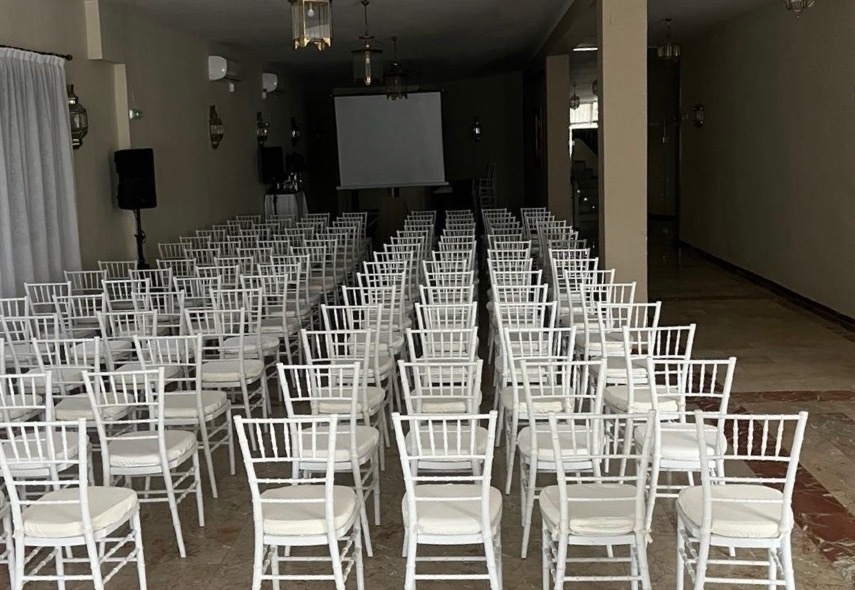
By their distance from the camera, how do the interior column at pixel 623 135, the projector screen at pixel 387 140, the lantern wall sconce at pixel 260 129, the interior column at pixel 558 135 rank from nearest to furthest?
the interior column at pixel 623 135 < the interior column at pixel 558 135 < the lantern wall sconce at pixel 260 129 < the projector screen at pixel 387 140

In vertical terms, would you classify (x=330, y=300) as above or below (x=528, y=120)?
below

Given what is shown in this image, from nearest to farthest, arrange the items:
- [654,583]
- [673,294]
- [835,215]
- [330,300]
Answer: [654,583], [835,215], [330,300], [673,294]

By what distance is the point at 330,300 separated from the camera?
9.98 meters

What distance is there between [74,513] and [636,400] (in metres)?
2.65

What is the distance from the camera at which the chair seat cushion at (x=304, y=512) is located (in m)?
3.31

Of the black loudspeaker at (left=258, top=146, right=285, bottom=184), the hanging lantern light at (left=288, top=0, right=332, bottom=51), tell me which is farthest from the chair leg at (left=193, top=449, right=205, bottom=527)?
the black loudspeaker at (left=258, top=146, right=285, bottom=184)

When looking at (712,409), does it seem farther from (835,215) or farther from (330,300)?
(330,300)

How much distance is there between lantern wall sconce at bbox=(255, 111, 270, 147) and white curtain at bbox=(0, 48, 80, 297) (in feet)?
22.8

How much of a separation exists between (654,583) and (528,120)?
54.8 feet

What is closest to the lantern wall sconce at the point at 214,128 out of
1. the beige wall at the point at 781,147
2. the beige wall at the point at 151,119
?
the beige wall at the point at 151,119

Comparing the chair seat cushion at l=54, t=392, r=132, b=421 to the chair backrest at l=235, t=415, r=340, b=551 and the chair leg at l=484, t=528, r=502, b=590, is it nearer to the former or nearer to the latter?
the chair backrest at l=235, t=415, r=340, b=551

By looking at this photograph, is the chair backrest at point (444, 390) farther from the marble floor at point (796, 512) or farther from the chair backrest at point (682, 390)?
the chair backrest at point (682, 390)

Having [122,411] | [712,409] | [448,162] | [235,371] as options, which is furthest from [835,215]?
[448,162]

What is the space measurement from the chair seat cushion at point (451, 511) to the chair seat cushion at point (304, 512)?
0.23m
